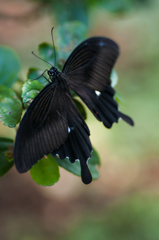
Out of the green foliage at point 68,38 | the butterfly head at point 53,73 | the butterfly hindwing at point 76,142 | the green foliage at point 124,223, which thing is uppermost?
the green foliage at point 68,38

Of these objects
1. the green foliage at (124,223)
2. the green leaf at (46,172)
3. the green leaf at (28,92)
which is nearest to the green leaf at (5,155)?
the green leaf at (46,172)

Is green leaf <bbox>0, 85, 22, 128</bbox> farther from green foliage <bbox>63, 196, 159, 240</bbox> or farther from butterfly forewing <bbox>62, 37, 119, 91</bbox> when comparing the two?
green foliage <bbox>63, 196, 159, 240</bbox>

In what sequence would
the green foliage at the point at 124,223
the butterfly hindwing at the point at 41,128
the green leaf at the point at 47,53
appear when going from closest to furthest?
the butterfly hindwing at the point at 41,128, the green leaf at the point at 47,53, the green foliage at the point at 124,223

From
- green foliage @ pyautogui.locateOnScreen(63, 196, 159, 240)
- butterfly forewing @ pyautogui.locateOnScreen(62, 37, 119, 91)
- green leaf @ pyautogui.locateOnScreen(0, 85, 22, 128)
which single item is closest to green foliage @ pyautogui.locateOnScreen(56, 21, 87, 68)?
butterfly forewing @ pyautogui.locateOnScreen(62, 37, 119, 91)

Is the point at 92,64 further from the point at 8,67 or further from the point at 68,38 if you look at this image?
the point at 8,67

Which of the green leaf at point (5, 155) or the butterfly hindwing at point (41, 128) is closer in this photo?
the butterfly hindwing at point (41, 128)

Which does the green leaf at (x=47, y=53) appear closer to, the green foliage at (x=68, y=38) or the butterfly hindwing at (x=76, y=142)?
the green foliage at (x=68, y=38)

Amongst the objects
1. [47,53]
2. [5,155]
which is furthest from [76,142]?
[47,53]
